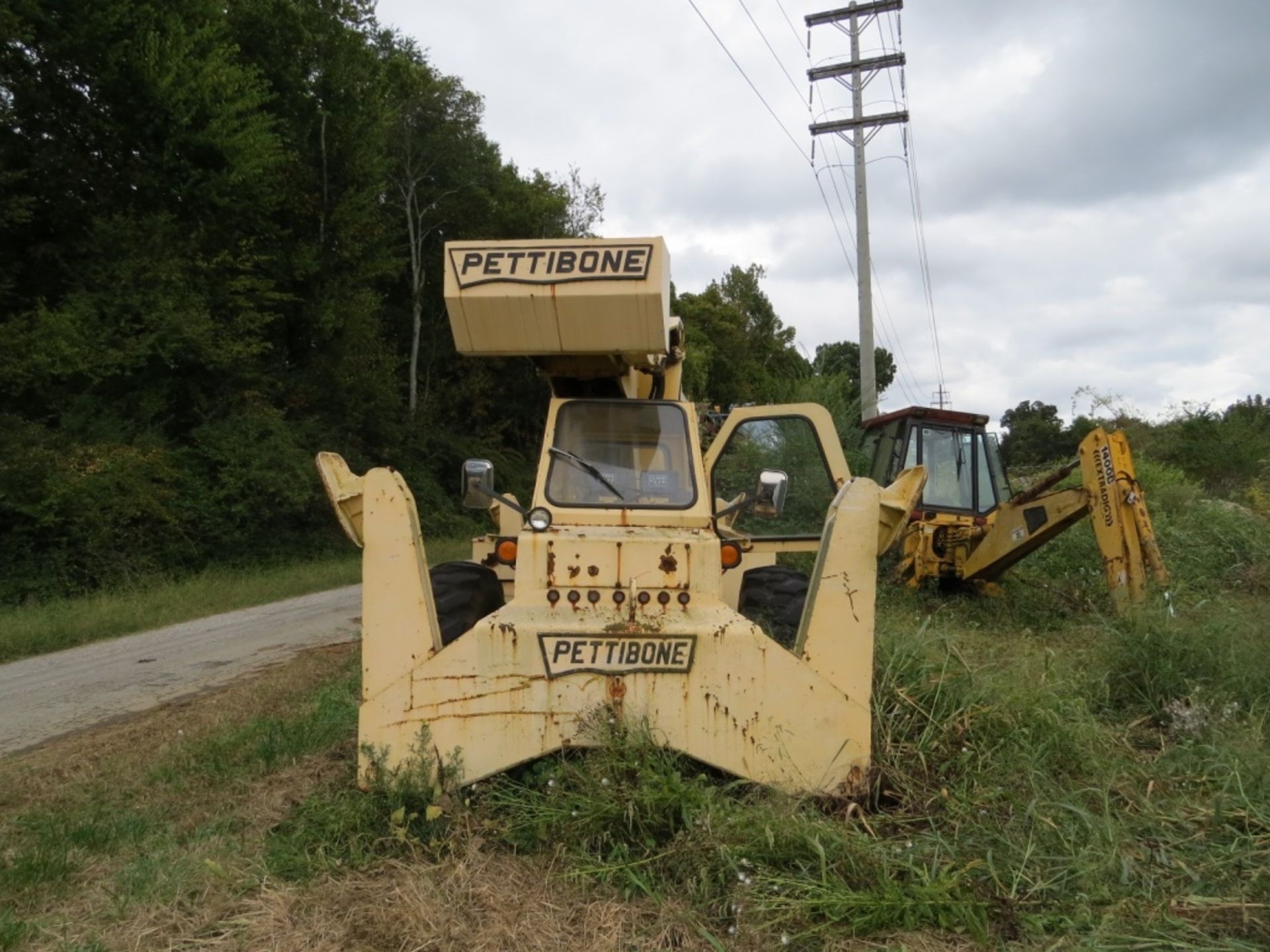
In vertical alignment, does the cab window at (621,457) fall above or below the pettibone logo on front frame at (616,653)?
above

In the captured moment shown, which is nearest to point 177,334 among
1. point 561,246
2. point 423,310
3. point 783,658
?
point 423,310

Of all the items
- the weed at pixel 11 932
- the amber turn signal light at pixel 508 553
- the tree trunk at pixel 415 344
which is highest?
the tree trunk at pixel 415 344

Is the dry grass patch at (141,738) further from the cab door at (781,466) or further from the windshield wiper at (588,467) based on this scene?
the cab door at (781,466)

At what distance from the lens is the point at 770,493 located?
5496 mm

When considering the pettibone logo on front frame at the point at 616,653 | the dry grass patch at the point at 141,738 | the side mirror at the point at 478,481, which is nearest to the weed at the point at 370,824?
the pettibone logo on front frame at the point at 616,653

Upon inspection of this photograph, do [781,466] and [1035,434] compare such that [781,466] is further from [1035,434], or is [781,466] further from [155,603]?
[1035,434]

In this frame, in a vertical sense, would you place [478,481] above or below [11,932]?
above

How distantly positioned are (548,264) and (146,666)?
6752 millimetres

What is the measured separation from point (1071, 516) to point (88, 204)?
17.3m

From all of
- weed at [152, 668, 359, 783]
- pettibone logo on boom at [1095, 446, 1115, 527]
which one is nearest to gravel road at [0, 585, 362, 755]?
weed at [152, 668, 359, 783]

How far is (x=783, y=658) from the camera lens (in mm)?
4098

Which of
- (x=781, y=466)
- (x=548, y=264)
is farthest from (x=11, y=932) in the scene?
(x=781, y=466)

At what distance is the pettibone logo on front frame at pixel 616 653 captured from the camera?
410 centimetres

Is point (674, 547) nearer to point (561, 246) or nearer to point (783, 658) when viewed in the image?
point (783, 658)
